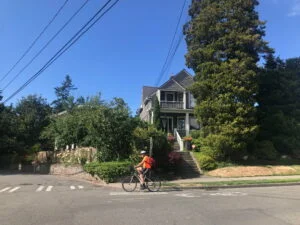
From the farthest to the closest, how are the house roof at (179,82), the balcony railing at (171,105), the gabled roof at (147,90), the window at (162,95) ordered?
1. the gabled roof at (147,90)
2. the house roof at (179,82)
3. the window at (162,95)
4. the balcony railing at (171,105)

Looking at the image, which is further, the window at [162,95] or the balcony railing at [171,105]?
the window at [162,95]

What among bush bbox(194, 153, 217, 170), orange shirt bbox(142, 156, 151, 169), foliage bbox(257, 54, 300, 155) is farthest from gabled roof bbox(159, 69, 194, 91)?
orange shirt bbox(142, 156, 151, 169)

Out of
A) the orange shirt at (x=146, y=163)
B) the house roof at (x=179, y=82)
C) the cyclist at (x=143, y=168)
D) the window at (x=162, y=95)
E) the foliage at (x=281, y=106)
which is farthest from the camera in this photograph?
the house roof at (x=179, y=82)

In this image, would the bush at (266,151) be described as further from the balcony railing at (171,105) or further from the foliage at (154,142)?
the balcony railing at (171,105)

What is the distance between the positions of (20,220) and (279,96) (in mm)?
22493

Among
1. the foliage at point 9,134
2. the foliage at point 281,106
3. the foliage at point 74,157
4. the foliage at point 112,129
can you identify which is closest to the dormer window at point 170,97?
the foliage at point 281,106

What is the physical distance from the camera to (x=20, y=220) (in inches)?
293

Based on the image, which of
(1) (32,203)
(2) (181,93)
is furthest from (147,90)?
(1) (32,203)

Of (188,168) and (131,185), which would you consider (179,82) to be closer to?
(188,168)

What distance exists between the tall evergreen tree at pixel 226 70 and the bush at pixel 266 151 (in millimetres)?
1491

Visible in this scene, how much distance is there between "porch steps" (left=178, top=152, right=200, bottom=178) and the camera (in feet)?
67.2

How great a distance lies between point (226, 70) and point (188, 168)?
738 cm

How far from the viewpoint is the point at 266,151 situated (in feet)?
74.9

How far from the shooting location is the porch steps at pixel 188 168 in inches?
806
